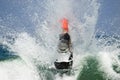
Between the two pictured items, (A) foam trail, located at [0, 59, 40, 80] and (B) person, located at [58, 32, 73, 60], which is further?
(B) person, located at [58, 32, 73, 60]

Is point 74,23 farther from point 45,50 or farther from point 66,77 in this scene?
point 66,77

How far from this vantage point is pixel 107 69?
28672mm

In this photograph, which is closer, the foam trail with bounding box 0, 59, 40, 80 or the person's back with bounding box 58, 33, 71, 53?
the foam trail with bounding box 0, 59, 40, 80

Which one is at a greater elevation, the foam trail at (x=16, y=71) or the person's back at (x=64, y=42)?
the person's back at (x=64, y=42)

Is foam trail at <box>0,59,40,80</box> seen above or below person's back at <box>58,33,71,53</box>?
below

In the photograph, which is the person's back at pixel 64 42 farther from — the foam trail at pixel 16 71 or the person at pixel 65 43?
the foam trail at pixel 16 71

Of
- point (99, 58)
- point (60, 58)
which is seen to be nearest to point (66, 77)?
point (60, 58)

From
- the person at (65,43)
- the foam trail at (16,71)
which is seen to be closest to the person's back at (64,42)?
the person at (65,43)

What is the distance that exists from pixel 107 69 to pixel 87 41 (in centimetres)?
1054

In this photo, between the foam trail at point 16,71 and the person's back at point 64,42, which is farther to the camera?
the person's back at point 64,42

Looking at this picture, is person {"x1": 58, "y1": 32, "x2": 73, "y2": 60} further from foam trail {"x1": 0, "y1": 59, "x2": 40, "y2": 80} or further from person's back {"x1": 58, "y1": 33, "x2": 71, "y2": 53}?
foam trail {"x1": 0, "y1": 59, "x2": 40, "y2": 80}

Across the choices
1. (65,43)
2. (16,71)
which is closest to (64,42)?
(65,43)

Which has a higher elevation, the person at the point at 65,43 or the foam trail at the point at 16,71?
the person at the point at 65,43

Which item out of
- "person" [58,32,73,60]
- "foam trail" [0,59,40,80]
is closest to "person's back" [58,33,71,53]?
"person" [58,32,73,60]
